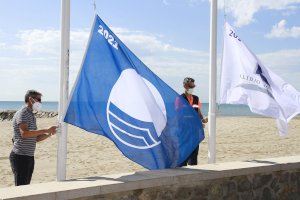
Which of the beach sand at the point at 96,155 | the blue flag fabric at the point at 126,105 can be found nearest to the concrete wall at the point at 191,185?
the blue flag fabric at the point at 126,105

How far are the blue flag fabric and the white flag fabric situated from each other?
4.19 ft

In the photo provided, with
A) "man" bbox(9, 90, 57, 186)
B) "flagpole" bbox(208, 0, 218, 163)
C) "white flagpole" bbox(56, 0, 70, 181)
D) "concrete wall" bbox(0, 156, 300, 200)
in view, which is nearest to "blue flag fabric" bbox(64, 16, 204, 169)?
"white flagpole" bbox(56, 0, 70, 181)

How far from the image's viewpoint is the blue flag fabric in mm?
5320

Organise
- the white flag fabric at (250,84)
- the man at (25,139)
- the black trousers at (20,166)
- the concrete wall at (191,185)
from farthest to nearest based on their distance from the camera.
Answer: the white flag fabric at (250,84) → the black trousers at (20,166) → the man at (25,139) → the concrete wall at (191,185)

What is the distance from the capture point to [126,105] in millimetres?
5602

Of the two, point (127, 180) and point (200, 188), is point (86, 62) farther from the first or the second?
point (200, 188)

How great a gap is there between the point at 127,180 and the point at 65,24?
1760 millimetres

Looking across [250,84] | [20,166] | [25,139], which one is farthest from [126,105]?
[250,84]

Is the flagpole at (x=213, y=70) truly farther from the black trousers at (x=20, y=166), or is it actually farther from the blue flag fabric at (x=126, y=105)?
the black trousers at (x=20, y=166)

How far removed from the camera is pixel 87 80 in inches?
210

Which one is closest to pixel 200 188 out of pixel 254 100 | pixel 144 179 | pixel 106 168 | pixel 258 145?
pixel 144 179

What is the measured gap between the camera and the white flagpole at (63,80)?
17.2ft

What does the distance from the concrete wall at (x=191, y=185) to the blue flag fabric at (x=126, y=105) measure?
0.28 metres

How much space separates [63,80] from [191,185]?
193 cm
